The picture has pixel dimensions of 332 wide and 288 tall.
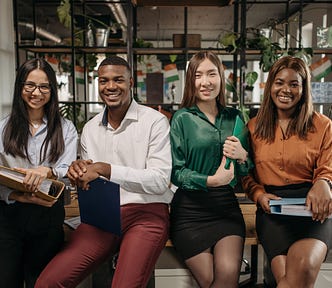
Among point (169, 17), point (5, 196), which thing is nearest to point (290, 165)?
point (5, 196)

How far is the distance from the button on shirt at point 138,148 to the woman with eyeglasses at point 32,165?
0.37ft

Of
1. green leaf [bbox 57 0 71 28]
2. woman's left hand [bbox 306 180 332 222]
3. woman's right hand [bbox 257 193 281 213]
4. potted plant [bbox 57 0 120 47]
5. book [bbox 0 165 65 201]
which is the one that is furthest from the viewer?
potted plant [bbox 57 0 120 47]

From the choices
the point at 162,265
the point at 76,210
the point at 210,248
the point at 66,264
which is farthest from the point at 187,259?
the point at 76,210

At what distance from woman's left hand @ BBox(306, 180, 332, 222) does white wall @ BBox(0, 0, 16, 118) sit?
2.31 meters

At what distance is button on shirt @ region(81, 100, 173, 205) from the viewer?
62.6 inches

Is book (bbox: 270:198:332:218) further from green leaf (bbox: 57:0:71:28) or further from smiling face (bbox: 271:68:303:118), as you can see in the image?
green leaf (bbox: 57:0:71:28)

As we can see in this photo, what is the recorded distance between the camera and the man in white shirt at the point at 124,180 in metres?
1.41

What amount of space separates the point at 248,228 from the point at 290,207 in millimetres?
337

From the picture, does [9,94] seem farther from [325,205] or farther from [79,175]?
[325,205]

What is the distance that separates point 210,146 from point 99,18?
2.92m

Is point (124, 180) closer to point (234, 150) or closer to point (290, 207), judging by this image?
point (234, 150)

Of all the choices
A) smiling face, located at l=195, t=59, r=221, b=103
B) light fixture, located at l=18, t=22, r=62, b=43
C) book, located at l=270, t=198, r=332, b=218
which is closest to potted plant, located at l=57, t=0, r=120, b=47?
smiling face, located at l=195, t=59, r=221, b=103

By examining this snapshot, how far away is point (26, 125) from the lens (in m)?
1.61

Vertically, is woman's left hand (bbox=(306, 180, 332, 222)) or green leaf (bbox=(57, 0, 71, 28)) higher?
green leaf (bbox=(57, 0, 71, 28))
